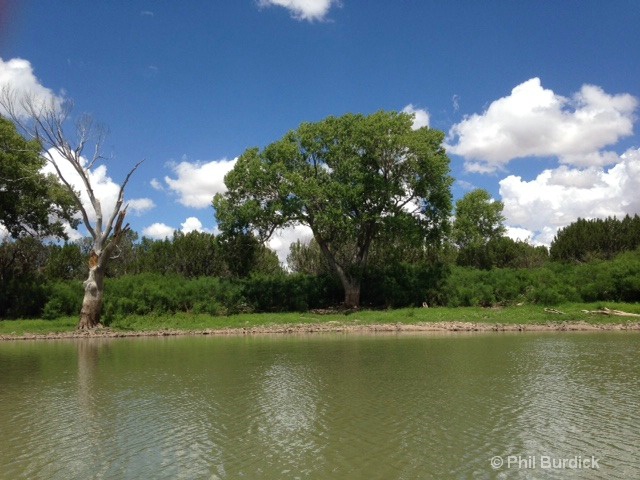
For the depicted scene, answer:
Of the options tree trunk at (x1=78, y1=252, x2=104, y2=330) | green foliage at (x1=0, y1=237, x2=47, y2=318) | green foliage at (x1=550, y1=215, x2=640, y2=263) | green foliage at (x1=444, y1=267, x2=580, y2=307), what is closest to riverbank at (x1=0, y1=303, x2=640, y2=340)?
tree trunk at (x1=78, y1=252, x2=104, y2=330)

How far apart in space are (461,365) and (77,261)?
45.6 m

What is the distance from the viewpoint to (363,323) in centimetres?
3525

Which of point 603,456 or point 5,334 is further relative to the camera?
point 5,334

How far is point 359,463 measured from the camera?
27.9ft

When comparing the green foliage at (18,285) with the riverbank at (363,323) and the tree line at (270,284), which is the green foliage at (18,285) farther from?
the riverbank at (363,323)

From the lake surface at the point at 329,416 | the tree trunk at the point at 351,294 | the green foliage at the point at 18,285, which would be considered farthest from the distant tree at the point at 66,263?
the lake surface at the point at 329,416

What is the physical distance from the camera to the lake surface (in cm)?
851

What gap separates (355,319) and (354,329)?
326 cm

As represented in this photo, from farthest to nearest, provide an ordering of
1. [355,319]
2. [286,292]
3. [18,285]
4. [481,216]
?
[481,216], [286,292], [18,285], [355,319]

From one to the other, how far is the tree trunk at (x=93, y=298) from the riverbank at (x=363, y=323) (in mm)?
853

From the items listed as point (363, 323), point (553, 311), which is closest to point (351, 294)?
point (363, 323)

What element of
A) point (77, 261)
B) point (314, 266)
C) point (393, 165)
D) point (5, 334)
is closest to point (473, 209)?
point (314, 266)

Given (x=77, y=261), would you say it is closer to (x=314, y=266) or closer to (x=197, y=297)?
(x=197, y=297)

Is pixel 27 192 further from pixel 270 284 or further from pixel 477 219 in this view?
pixel 477 219
